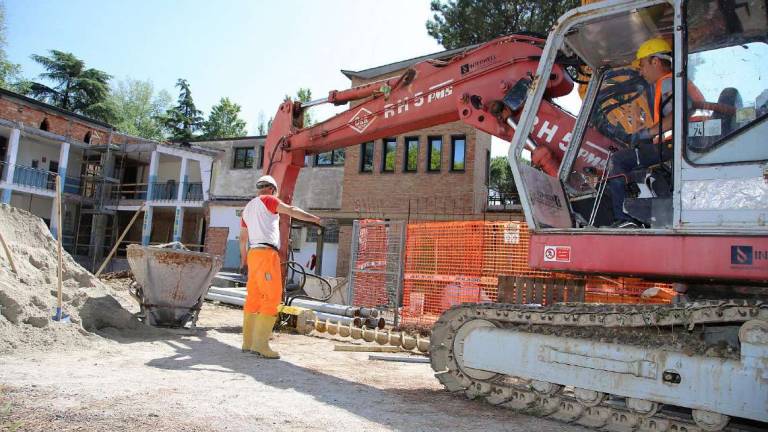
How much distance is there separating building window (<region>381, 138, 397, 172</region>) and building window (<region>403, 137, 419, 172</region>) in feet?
1.74

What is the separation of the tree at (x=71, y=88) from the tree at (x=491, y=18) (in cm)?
3713

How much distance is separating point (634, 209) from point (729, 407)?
1.42 metres

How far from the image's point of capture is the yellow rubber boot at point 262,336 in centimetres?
617

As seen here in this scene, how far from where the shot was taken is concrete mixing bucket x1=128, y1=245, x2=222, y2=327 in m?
7.74

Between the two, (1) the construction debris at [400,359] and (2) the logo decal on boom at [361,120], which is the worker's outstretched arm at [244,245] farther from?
Answer: (2) the logo decal on boom at [361,120]

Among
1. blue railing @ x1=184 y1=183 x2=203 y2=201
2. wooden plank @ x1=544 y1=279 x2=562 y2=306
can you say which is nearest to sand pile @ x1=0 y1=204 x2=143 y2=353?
wooden plank @ x1=544 y1=279 x2=562 y2=306

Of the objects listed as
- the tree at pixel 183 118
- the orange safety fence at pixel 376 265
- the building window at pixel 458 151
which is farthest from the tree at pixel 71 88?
the orange safety fence at pixel 376 265

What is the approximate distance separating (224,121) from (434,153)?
1640 inches

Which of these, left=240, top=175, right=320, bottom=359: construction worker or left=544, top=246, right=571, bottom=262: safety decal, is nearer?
left=544, top=246, right=571, bottom=262: safety decal

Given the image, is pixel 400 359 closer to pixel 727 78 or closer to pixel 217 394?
pixel 217 394

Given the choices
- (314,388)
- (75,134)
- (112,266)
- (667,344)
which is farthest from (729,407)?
(75,134)

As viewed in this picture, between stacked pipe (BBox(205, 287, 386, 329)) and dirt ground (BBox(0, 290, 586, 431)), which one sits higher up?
stacked pipe (BBox(205, 287, 386, 329))

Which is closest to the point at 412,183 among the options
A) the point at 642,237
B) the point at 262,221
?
the point at 262,221

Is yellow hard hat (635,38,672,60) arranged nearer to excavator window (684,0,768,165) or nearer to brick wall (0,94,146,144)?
excavator window (684,0,768,165)
